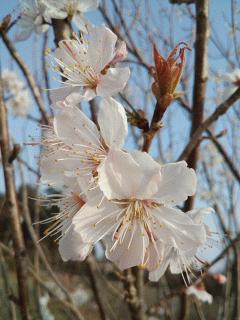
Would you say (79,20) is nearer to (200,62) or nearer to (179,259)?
(200,62)

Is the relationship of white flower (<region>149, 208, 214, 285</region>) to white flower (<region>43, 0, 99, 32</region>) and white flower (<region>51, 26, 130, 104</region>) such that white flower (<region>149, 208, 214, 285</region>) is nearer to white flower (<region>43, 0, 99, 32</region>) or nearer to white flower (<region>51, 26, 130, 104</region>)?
white flower (<region>51, 26, 130, 104</region>)

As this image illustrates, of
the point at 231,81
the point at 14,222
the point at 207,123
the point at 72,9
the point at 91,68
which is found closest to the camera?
the point at 91,68

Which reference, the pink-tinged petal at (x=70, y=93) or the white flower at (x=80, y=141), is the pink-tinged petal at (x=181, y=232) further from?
the pink-tinged petal at (x=70, y=93)

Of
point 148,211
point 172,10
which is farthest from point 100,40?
point 172,10

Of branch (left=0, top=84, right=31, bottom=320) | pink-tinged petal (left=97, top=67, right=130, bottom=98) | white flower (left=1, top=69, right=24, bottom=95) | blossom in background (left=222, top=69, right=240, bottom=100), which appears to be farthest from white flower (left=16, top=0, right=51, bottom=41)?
white flower (left=1, top=69, right=24, bottom=95)

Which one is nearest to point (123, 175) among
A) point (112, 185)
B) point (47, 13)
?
point (112, 185)

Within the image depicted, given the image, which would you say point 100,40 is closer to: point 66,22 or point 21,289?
point 66,22
